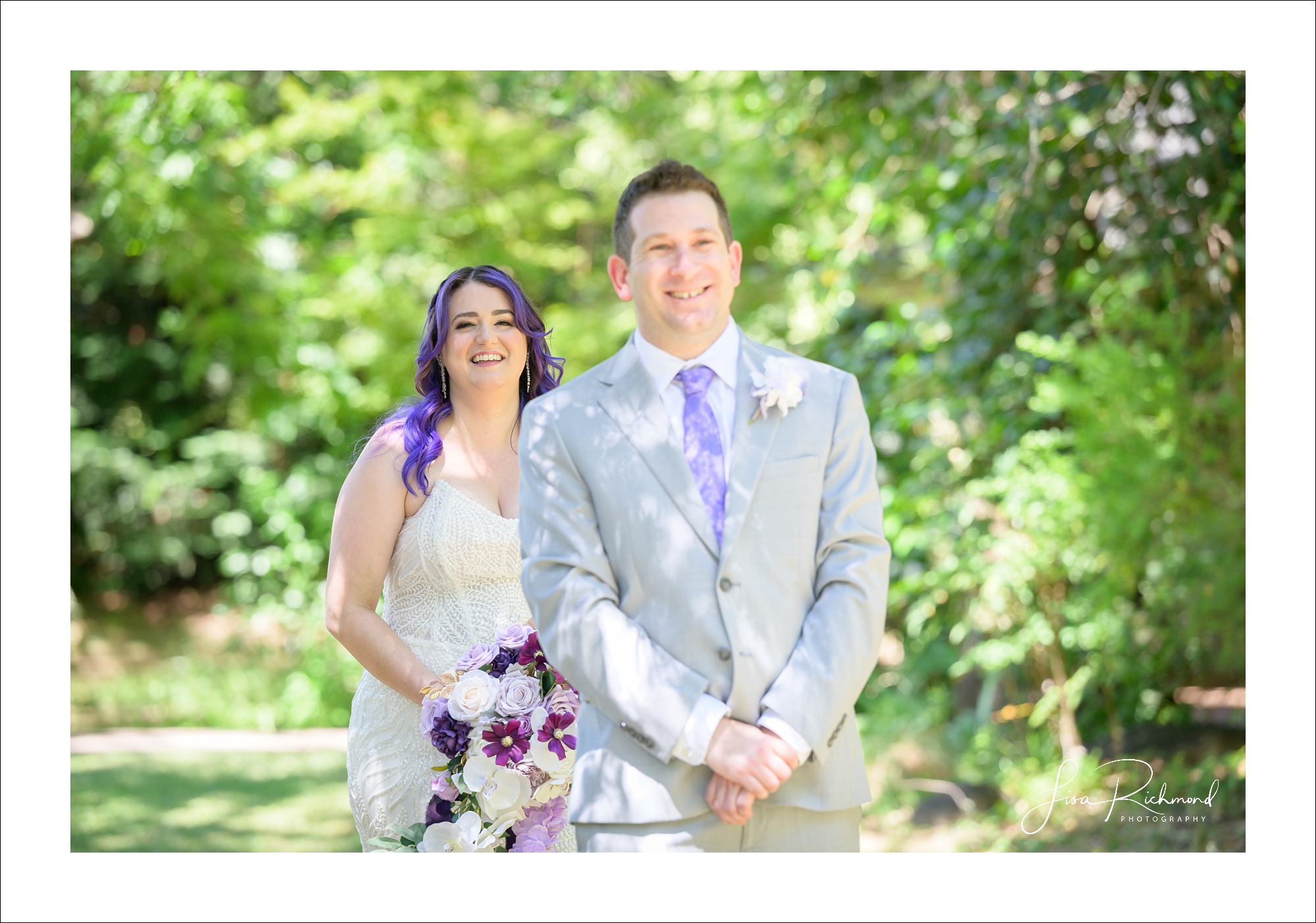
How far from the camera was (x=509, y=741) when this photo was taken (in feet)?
7.95

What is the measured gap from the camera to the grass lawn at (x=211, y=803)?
5.99 m

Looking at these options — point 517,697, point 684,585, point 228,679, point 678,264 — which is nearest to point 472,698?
point 517,697

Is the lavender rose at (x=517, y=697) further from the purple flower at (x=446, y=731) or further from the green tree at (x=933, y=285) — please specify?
the green tree at (x=933, y=285)

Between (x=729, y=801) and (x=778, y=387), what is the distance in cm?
72

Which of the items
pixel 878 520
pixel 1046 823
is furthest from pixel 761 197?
pixel 878 520

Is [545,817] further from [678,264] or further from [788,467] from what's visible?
[678,264]

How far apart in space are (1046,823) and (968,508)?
4.71 feet

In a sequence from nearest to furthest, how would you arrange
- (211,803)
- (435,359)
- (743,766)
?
1. (743,766)
2. (435,359)
3. (211,803)

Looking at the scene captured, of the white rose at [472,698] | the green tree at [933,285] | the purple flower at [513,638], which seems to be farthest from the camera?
the green tree at [933,285]

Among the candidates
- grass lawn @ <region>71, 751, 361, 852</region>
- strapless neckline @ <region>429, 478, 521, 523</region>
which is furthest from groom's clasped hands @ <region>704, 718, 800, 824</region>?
grass lawn @ <region>71, 751, 361, 852</region>

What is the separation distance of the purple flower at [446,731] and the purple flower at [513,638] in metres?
0.17

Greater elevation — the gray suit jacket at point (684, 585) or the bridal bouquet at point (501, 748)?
the gray suit jacket at point (684, 585)

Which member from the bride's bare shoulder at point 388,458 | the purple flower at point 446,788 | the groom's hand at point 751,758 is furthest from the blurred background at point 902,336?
the purple flower at point 446,788

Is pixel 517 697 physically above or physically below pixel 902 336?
below
